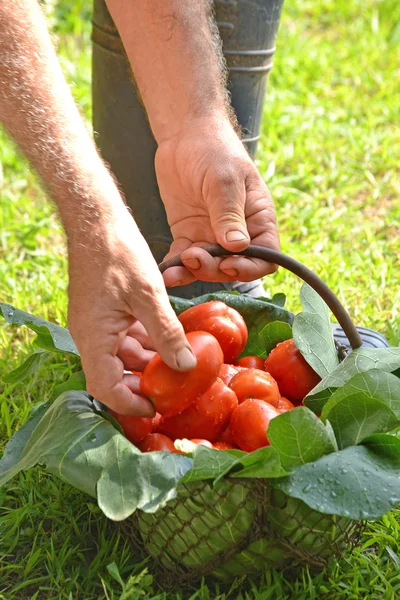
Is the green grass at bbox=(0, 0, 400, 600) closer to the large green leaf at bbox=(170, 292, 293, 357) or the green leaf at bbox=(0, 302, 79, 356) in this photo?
the green leaf at bbox=(0, 302, 79, 356)

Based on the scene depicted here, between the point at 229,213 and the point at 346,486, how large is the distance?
75cm

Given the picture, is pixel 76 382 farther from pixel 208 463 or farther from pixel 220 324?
pixel 208 463

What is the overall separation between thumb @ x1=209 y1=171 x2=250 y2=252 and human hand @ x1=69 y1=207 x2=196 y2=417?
323 mm

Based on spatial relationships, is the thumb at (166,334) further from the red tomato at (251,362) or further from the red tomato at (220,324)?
the red tomato at (251,362)

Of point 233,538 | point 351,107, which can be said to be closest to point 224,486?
point 233,538

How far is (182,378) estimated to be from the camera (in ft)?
5.36

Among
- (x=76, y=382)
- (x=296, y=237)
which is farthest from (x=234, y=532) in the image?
(x=296, y=237)

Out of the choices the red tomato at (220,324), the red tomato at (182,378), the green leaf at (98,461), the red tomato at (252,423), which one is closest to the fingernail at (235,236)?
the red tomato at (220,324)

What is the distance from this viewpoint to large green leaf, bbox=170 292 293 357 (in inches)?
82.0

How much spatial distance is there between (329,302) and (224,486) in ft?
1.64

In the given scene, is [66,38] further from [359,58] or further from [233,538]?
[233,538]

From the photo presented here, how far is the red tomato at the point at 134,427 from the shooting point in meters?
1.69

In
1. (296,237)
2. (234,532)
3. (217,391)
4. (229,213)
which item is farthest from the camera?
(296,237)

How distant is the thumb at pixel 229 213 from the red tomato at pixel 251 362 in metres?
0.31
